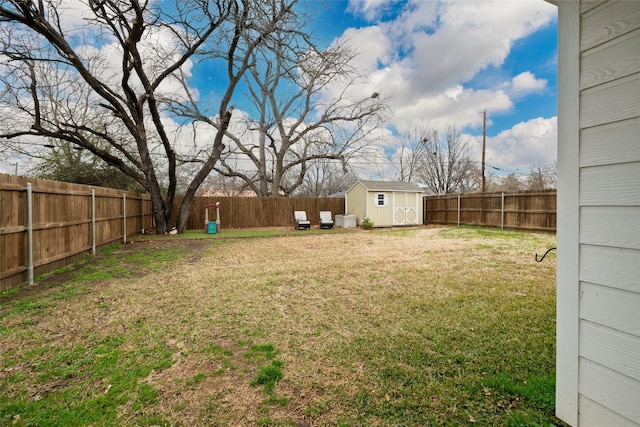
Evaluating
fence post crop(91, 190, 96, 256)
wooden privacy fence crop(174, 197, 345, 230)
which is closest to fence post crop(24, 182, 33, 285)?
fence post crop(91, 190, 96, 256)

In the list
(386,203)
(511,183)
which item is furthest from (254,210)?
(511,183)

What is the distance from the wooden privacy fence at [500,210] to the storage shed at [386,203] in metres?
1.22

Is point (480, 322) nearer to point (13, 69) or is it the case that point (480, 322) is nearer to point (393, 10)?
point (393, 10)

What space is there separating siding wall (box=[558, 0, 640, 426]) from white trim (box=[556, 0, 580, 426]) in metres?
0.02

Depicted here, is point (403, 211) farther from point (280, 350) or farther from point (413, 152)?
point (280, 350)

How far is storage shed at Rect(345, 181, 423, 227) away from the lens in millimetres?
14883

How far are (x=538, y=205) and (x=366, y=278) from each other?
9811 millimetres

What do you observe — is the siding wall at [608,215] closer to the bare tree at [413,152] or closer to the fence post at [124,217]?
the fence post at [124,217]

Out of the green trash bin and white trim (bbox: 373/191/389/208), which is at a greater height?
white trim (bbox: 373/191/389/208)

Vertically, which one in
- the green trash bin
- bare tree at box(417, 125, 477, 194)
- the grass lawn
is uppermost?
bare tree at box(417, 125, 477, 194)

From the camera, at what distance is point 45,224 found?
14.6 feet

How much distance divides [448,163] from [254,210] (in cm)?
1731

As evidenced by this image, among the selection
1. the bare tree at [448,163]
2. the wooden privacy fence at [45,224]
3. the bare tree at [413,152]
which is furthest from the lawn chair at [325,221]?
the bare tree at [448,163]

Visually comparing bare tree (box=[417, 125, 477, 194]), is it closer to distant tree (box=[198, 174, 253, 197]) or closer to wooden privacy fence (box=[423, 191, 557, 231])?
wooden privacy fence (box=[423, 191, 557, 231])
